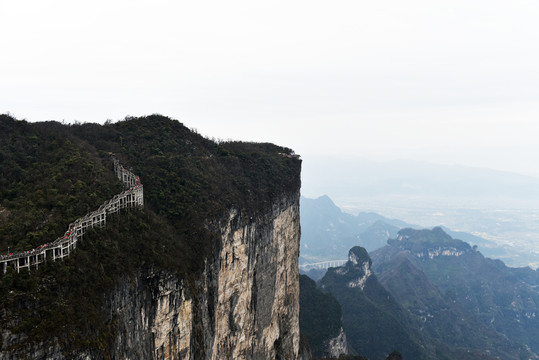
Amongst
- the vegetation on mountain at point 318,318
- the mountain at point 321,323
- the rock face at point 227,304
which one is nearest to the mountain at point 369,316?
the mountain at point 321,323

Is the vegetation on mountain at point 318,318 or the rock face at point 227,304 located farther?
the vegetation on mountain at point 318,318

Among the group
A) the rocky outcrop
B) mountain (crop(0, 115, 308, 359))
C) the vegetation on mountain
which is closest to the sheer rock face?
mountain (crop(0, 115, 308, 359))

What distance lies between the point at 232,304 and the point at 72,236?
62.2 feet

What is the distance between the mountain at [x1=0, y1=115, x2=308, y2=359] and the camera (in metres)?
19.2

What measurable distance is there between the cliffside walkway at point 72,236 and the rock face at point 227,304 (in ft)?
11.5

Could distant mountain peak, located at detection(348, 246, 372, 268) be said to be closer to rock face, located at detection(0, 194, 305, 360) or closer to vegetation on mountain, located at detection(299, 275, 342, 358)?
vegetation on mountain, located at detection(299, 275, 342, 358)

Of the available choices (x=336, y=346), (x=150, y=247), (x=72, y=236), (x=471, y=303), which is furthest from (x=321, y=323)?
(x=471, y=303)

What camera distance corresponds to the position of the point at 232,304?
36.7m

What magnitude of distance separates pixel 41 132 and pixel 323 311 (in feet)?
235

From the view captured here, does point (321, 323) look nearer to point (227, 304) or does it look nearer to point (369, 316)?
point (369, 316)

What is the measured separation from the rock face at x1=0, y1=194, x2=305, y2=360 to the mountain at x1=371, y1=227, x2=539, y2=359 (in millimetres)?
99601

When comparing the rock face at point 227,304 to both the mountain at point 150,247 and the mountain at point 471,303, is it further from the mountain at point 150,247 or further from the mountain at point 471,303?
the mountain at point 471,303

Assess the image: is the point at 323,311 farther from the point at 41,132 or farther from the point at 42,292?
the point at 42,292

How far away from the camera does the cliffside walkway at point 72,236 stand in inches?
744
